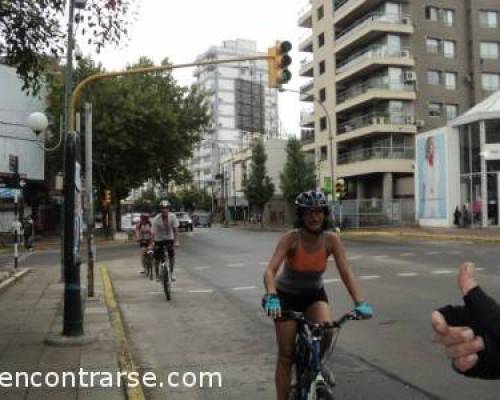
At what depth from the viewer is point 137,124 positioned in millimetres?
41219

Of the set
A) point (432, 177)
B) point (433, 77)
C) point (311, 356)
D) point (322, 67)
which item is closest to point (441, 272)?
point (311, 356)

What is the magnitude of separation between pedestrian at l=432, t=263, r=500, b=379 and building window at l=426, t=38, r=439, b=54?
59.0 metres

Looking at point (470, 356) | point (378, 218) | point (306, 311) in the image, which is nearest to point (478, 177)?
point (378, 218)

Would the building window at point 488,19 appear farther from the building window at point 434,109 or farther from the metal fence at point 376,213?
the metal fence at point 376,213

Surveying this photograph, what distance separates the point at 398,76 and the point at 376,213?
41.7 feet

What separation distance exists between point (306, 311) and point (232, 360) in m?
2.67

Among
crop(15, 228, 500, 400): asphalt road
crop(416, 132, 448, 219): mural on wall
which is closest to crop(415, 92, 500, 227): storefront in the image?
crop(416, 132, 448, 219): mural on wall

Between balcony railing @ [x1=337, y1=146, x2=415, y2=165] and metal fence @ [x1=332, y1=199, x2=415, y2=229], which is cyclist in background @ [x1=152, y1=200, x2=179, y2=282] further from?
balcony railing @ [x1=337, y1=146, x2=415, y2=165]

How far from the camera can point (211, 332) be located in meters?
9.55

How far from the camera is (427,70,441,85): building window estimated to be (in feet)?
190

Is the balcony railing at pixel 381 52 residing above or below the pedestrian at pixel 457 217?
above

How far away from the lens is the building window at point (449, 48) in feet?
193

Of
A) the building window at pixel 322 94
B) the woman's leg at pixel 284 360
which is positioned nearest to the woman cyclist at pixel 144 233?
the woman's leg at pixel 284 360

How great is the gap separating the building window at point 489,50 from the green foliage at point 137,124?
26.9 m
